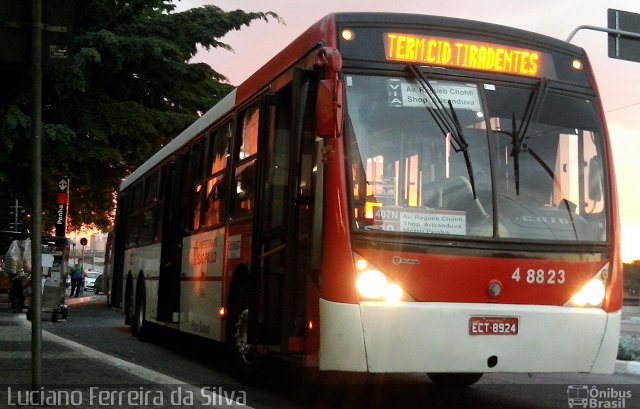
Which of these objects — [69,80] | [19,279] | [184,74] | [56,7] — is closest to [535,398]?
[56,7]

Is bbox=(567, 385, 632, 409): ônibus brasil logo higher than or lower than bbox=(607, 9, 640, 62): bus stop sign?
lower

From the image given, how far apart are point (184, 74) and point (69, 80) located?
143 inches

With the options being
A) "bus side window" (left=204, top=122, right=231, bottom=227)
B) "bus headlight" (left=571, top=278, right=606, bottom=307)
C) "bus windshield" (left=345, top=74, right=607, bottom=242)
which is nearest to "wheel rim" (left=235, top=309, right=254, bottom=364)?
"bus side window" (left=204, top=122, right=231, bottom=227)

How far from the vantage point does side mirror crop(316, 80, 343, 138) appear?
667 centimetres

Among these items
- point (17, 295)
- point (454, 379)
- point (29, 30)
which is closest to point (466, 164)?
point (454, 379)

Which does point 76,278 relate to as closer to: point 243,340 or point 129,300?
point 129,300

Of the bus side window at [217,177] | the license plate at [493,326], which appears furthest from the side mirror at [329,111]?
the bus side window at [217,177]

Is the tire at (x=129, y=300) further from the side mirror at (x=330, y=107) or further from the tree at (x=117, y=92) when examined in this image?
the side mirror at (x=330, y=107)

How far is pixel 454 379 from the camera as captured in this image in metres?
9.27

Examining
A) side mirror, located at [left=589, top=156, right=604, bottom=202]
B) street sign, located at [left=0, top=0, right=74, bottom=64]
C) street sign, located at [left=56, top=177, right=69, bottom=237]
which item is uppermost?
street sign, located at [left=56, top=177, right=69, bottom=237]

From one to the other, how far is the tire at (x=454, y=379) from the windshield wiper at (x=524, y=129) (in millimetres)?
2776

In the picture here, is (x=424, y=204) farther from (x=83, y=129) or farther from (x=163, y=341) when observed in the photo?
(x=83, y=129)

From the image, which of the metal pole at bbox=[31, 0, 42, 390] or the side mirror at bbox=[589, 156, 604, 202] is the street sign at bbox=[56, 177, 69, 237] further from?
the side mirror at bbox=[589, 156, 604, 202]

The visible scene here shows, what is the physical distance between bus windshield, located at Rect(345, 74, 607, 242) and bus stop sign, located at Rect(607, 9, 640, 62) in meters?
9.40
